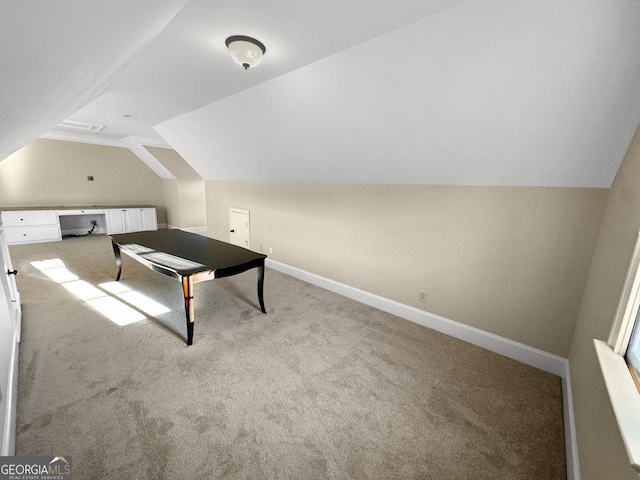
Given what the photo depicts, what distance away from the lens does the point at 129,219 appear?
6473mm

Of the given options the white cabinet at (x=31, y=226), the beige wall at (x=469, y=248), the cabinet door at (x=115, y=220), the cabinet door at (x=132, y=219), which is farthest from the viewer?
the cabinet door at (x=132, y=219)

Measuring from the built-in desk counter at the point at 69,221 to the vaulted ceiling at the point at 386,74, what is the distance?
420 centimetres

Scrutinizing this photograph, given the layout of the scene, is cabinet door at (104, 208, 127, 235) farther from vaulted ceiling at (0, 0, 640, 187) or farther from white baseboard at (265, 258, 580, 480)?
white baseboard at (265, 258, 580, 480)

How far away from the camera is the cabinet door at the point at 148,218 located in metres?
6.68

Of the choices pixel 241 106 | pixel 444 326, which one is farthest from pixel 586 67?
pixel 241 106

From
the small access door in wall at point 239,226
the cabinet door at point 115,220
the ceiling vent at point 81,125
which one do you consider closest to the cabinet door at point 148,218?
the cabinet door at point 115,220

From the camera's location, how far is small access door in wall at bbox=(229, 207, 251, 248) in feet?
15.9

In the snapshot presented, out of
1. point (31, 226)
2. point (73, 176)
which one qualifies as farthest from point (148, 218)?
point (31, 226)

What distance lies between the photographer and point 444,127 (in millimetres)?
2004

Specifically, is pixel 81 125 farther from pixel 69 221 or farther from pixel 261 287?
pixel 261 287

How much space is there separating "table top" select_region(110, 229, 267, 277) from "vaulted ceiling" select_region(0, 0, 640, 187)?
128 centimetres

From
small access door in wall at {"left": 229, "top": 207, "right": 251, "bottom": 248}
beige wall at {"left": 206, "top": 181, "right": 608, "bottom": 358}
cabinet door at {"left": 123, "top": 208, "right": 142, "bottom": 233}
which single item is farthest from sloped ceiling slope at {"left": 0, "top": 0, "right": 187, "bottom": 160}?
cabinet door at {"left": 123, "top": 208, "right": 142, "bottom": 233}

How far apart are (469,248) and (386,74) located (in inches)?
65.0

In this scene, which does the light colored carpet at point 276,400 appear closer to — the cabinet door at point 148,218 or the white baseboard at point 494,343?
the white baseboard at point 494,343
